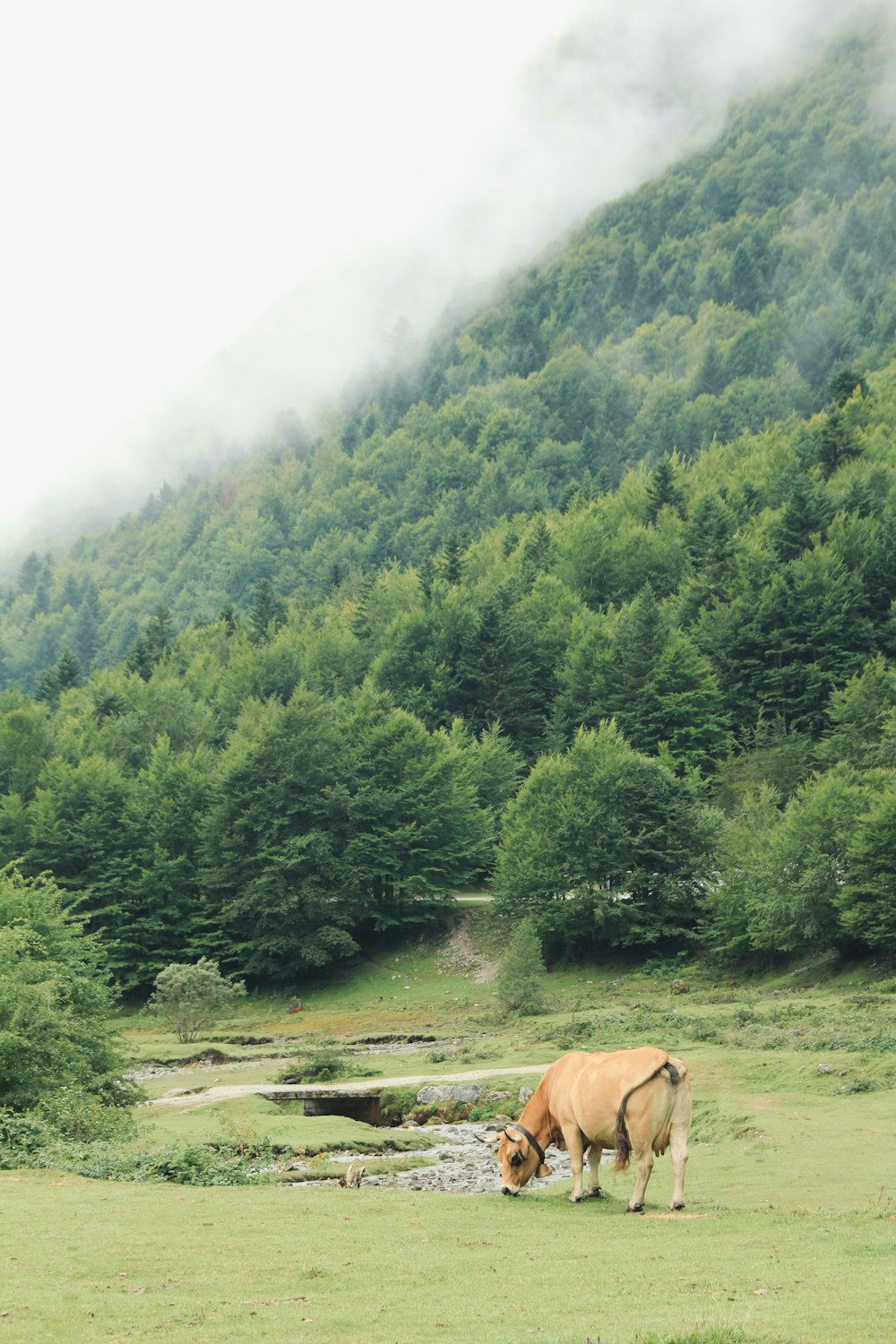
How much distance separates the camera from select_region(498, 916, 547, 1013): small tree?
2228 inches

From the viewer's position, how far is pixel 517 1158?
20.8 metres

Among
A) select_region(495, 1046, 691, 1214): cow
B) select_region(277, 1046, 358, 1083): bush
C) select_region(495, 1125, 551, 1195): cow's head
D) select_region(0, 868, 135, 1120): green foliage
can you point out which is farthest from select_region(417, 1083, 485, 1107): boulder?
select_region(495, 1046, 691, 1214): cow

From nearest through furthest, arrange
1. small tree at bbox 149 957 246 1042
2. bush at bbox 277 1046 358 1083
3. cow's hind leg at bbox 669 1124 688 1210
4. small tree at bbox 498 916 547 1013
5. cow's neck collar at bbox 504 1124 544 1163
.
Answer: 1. cow's hind leg at bbox 669 1124 688 1210
2. cow's neck collar at bbox 504 1124 544 1163
3. bush at bbox 277 1046 358 1083
4. small tree at bbox 498 916 547 1013
5. small tree at bbox 149 957 246 1042

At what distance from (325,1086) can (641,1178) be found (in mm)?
25136

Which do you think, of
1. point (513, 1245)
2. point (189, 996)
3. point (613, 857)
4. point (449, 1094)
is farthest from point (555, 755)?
point (513, 1245)

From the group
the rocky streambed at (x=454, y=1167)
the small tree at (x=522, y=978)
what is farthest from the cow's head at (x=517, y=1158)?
the small tree at (x=522, y=978)

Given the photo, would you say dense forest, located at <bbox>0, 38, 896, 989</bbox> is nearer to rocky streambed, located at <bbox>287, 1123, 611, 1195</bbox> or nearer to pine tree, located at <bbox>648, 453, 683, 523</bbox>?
pine tree, located at <bbox>648, 453, 683, 523</bbox>

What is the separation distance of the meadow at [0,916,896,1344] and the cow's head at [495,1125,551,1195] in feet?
1.54

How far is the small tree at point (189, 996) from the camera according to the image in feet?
192

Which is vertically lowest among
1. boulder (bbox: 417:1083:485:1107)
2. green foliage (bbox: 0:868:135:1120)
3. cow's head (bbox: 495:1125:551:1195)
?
boulder (bbox: 417:1083:485:1107)

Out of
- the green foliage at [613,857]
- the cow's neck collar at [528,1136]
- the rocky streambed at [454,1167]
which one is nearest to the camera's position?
the cow's neck collar at [528,1136]

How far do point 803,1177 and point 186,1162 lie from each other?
1236 centimetres

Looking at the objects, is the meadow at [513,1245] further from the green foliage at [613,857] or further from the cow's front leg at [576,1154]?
the green foliage at [613,857]

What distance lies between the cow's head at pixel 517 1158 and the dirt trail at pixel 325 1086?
59.5 ft
